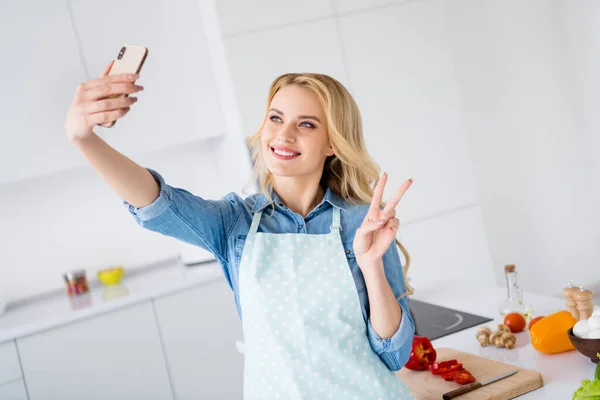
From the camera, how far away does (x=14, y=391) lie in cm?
300

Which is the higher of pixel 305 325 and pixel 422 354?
pixel 305 325

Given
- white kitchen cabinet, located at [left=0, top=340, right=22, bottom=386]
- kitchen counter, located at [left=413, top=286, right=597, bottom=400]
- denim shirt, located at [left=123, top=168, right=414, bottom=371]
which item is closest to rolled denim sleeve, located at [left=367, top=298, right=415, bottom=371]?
denim shirt, located at [left=123, top=168, right=414, bottom=371]

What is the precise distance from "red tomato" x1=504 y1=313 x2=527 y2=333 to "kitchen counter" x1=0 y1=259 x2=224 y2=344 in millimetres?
1666

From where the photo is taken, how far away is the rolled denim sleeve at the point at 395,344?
1397mm

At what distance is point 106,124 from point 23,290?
2810 mm

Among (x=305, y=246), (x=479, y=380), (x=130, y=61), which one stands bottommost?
(x=479, y=380)

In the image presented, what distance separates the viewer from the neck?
155cm

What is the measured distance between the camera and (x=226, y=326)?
10.8 ft

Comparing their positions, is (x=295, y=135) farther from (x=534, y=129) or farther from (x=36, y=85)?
(x=534, y=129)

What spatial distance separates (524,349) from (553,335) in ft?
Answer: 0.35

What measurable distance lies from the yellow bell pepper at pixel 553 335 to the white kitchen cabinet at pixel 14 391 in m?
2.22

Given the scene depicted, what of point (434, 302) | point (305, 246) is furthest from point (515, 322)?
point (305, 246)

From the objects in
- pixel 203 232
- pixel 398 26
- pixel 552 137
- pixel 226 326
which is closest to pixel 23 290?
pixel 226 326

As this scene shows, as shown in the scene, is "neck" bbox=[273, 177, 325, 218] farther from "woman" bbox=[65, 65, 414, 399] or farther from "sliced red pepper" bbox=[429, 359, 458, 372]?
"sliced red pepper" bbox=[429, 359, 458, 372]
